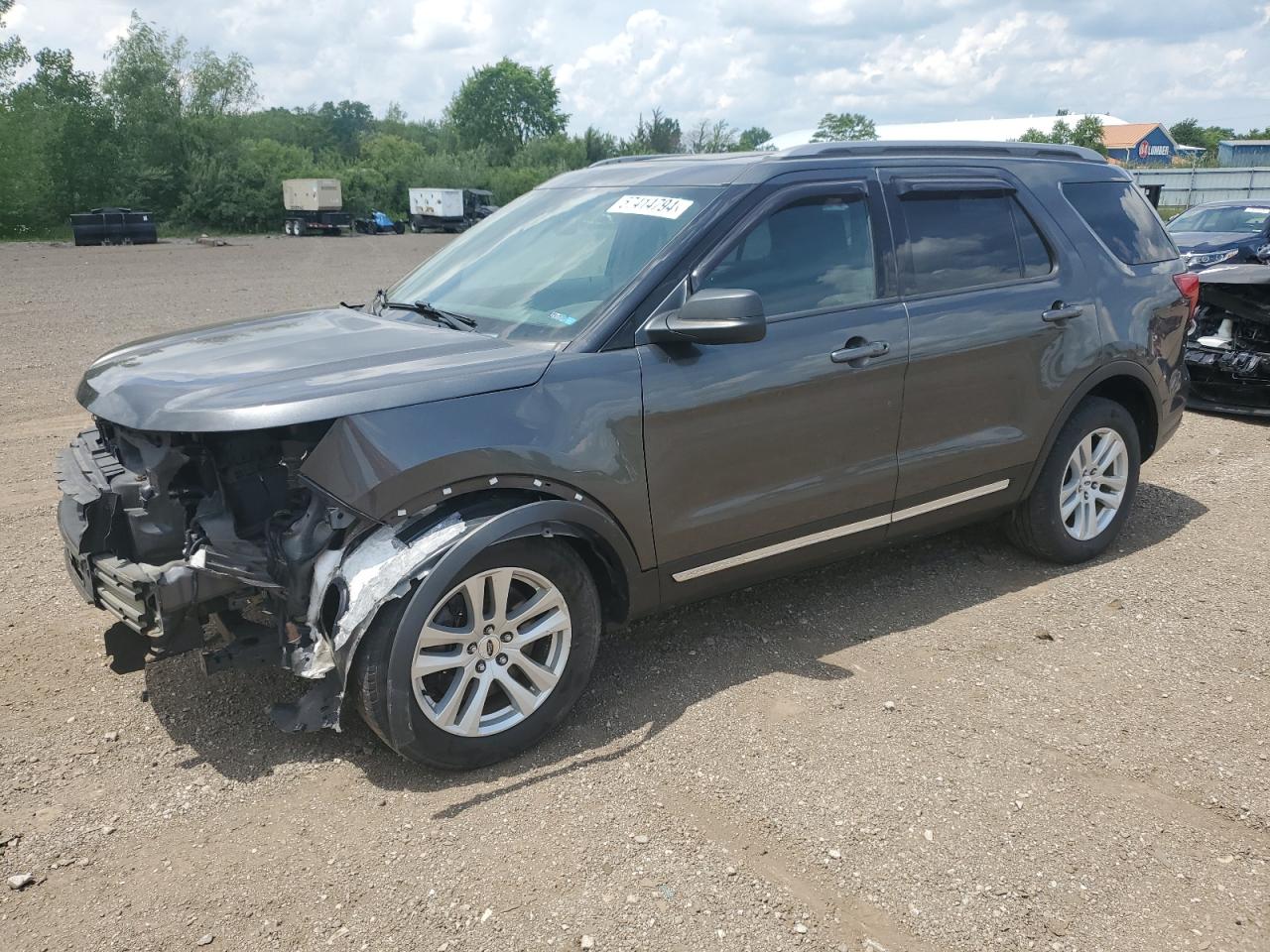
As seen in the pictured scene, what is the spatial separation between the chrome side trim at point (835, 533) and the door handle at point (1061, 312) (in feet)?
2.52

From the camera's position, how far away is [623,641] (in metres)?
4.39

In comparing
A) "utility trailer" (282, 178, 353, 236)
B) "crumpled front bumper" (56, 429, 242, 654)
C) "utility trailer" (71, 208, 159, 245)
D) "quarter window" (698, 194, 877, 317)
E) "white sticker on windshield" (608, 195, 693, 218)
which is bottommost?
"crumpled front bumper" (56, 429, 242, 654)

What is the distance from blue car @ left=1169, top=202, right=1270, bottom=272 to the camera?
13.3 metres

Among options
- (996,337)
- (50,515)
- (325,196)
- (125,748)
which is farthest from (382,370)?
(325,196)

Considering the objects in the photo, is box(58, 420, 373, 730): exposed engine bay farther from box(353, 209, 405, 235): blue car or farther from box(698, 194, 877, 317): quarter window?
box(353, 209, 405, 235): blue car

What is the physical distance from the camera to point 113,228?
38812 millimetres

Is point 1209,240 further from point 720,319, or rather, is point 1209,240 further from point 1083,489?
point 720,319

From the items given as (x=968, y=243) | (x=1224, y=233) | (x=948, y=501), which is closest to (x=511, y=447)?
(x=948, y=501)

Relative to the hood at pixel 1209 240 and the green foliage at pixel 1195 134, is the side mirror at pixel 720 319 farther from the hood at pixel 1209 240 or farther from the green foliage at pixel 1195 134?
the green foliage at pixel 1195 134

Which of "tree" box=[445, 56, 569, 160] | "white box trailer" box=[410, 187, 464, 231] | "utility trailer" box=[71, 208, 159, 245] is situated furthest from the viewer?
"tree" box=[445, 56, 569, 160]

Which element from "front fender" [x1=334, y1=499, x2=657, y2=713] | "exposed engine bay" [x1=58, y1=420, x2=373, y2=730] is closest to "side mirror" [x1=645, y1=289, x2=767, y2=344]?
"front fender" [x1=334, y1=499, x2=657, y2=713]

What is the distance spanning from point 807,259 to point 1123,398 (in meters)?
2.28

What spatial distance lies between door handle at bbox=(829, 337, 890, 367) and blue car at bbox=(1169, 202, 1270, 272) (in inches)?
A: 409

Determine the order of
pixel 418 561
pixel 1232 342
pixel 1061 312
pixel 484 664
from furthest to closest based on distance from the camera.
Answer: pixel 1232 342 < pixel 1061 312 < pixel 484 664 < pixel 418 561
